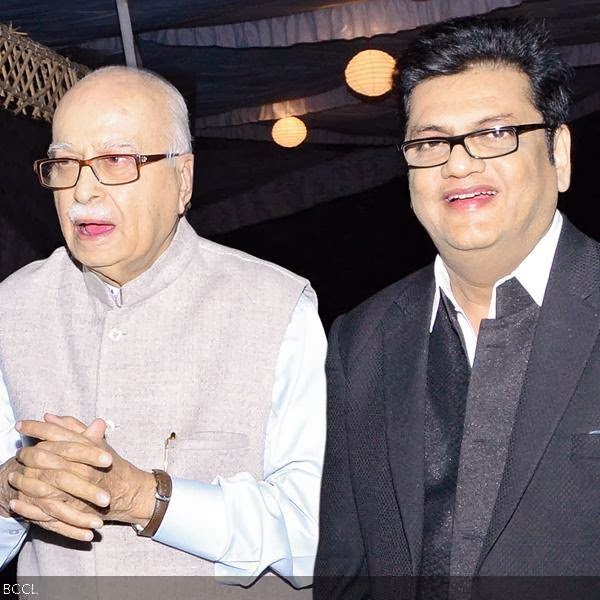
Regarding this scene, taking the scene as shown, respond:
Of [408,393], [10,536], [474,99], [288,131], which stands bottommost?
[10,536]

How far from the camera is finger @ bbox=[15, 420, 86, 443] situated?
81.0 inches

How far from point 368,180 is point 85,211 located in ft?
39.9

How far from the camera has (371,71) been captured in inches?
292

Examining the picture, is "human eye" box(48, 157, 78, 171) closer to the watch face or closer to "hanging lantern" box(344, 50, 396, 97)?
the watch face

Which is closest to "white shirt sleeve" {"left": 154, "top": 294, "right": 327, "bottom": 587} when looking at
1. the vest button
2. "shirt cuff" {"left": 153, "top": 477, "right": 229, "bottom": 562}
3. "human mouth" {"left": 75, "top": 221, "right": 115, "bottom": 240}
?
"shirt cuff" {"left": 153, "top": 477, "right": 229, "bottom": 562}

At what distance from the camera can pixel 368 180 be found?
14211 mm

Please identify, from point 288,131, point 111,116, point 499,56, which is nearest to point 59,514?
point 111,116

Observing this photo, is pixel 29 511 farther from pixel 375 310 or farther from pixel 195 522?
pixel 375 310

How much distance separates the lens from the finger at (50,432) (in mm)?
2059

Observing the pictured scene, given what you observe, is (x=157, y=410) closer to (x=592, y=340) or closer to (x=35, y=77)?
(x=592, y=340)

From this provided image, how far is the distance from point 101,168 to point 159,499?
29.8 inches

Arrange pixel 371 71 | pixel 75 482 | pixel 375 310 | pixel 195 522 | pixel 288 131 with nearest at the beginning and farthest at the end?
pixel 75 482
pixel 195 522
pixel 375 310
pixel 371 71
pixel 288 131

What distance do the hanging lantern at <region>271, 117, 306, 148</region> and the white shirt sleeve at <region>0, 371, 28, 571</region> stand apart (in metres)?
7.23

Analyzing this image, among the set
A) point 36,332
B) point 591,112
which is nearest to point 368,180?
point 591,112
